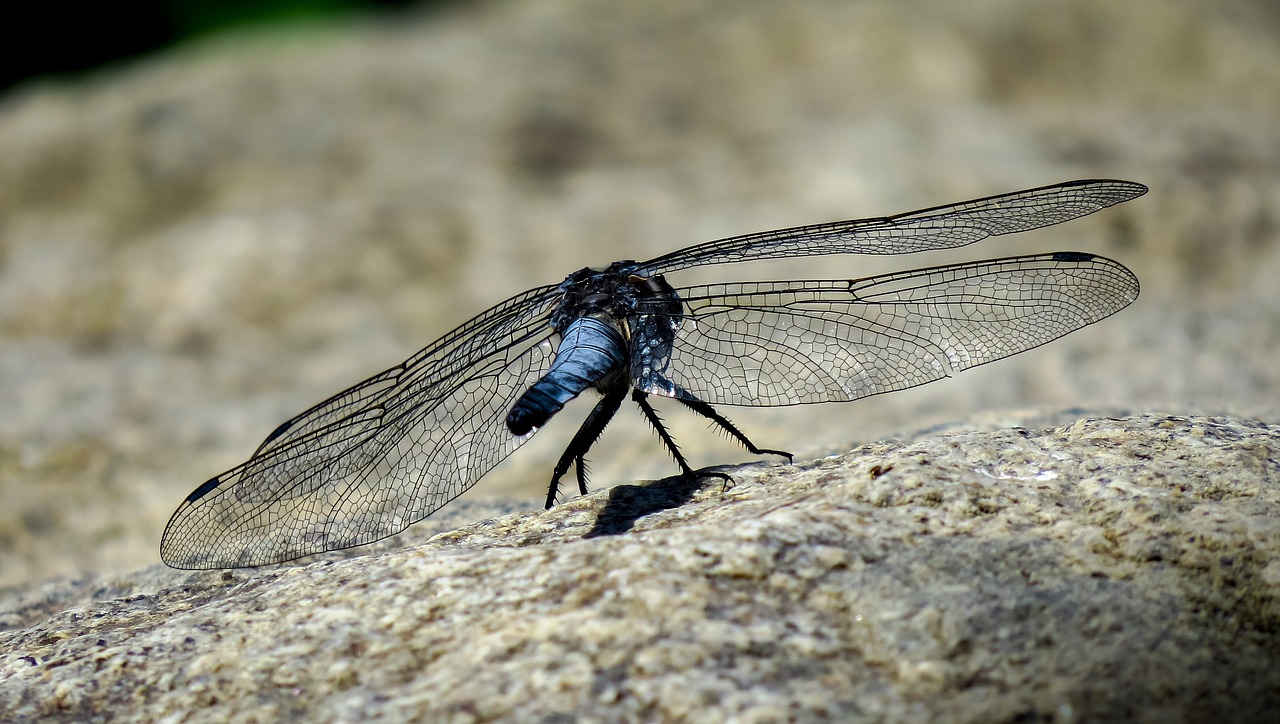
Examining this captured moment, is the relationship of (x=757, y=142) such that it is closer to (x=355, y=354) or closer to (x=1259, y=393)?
(x=355, y=354)

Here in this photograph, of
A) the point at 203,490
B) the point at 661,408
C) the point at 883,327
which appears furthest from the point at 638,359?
the point at 661,408

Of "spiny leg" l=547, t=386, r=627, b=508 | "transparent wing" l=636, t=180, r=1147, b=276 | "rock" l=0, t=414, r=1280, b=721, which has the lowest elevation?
"rock" l=0, t=414, r=1280, b=721

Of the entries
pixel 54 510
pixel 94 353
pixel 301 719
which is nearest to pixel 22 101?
pixel 94 353

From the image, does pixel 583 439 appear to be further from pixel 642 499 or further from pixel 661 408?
pixel 661 408

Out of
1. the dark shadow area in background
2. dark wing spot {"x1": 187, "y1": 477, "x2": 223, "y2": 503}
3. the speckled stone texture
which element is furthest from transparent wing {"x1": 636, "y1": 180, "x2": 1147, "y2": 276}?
the dark shadow area in background

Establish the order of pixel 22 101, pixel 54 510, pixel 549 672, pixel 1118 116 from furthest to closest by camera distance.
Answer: pixel 22 101, pixel 1118 116, pixel 54 510, pixel 549 672

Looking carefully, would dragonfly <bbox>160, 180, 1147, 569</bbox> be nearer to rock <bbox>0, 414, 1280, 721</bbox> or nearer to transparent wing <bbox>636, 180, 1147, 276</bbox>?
transparent wing <bbox>636, 180, 1147, 276</bbox>
